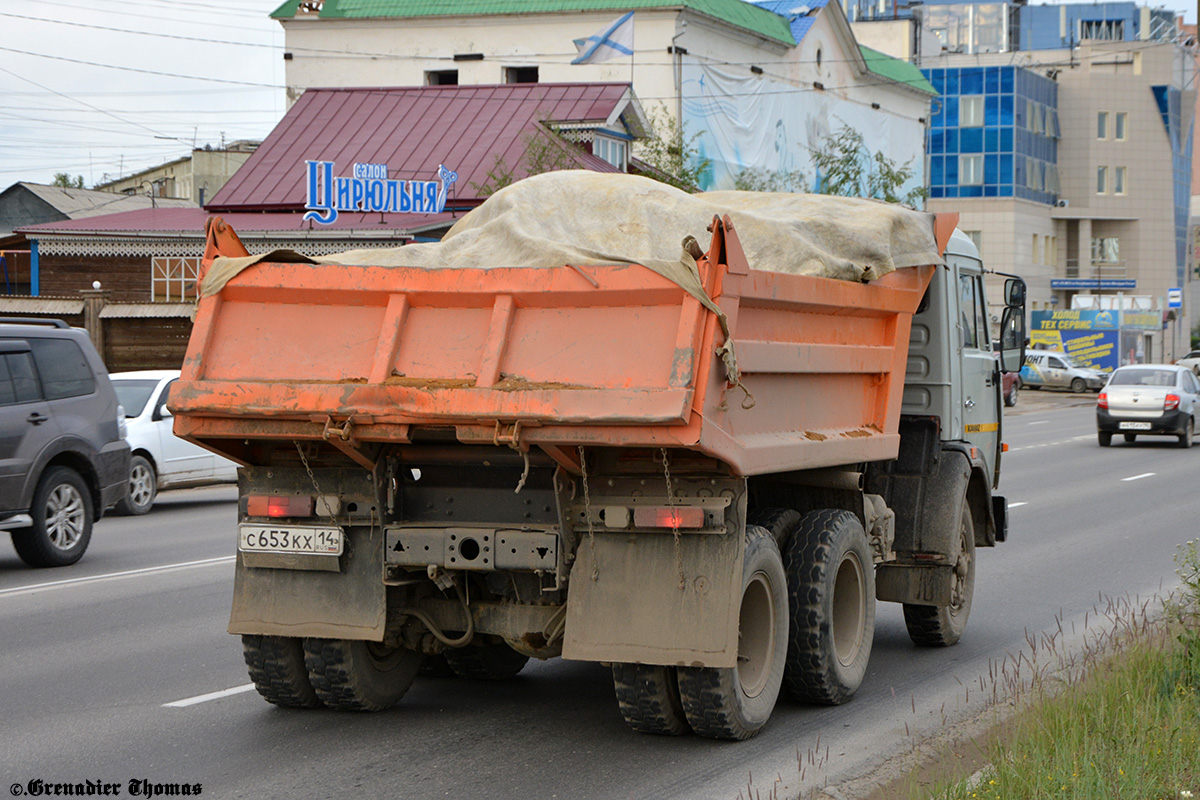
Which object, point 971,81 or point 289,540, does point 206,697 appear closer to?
point 289,540

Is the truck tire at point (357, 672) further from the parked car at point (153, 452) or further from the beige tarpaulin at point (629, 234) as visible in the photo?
the parked car at point (153, 452)

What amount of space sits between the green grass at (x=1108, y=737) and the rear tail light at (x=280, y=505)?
9.61 feet

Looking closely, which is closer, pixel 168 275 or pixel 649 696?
pixel 649 696

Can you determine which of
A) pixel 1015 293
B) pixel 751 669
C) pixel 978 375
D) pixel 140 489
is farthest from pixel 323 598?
pixel 140 489

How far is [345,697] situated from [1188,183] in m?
103

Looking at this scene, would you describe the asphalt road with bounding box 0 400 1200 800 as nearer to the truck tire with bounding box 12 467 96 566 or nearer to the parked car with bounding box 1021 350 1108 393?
the truck tire with bounding box 12 467 96 566

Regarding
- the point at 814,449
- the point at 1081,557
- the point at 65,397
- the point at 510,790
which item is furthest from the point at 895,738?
the point at 65,397

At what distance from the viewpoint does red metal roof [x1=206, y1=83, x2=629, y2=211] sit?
118 ft

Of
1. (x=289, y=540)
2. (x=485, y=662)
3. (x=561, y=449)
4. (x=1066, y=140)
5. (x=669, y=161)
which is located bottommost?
(x=485, y=662)

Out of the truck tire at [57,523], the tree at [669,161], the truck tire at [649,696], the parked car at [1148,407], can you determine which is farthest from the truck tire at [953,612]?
the tree at [669,161]

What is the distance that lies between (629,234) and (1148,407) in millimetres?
24062

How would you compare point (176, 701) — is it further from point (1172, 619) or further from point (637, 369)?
point (1172, 619)

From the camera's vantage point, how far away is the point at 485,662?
782 cm

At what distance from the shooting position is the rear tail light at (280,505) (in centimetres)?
658
